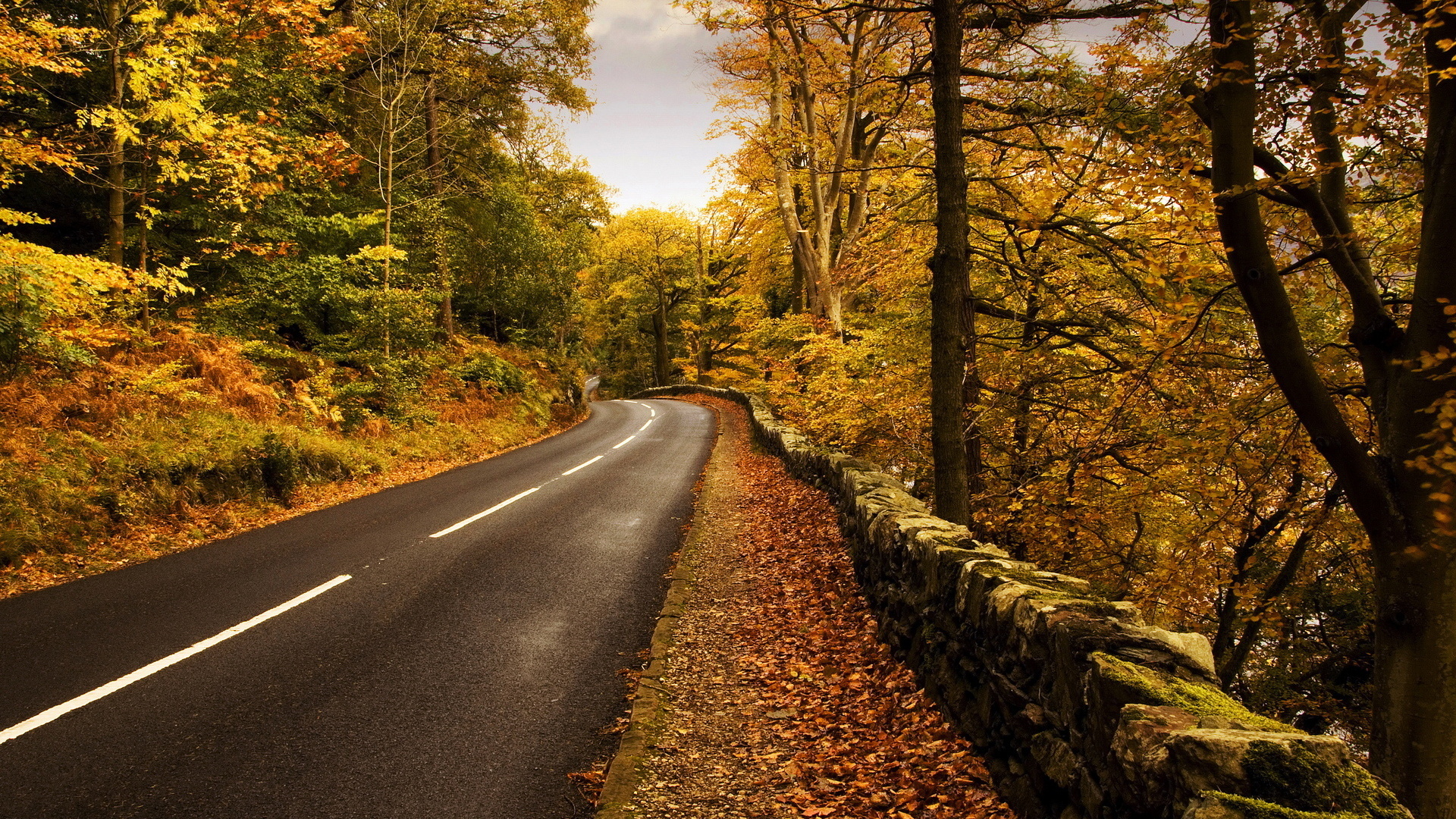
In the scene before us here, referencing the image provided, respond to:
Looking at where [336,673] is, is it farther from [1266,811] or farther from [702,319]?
[702,319]

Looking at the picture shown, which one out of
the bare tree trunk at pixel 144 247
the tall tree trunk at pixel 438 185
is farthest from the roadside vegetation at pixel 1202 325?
the bare tree trunk at pixel 144 247

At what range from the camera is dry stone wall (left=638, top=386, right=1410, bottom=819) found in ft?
6.60

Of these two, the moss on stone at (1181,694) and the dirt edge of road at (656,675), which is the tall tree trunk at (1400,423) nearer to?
the moss on stone at (1181,694)

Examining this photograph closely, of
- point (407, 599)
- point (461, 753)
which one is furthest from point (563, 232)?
point (461, 753)

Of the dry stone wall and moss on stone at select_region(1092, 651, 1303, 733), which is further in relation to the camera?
moss on stone at select_region(1092, 651, 1303, 733)

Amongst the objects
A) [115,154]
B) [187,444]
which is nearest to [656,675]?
[187,444]

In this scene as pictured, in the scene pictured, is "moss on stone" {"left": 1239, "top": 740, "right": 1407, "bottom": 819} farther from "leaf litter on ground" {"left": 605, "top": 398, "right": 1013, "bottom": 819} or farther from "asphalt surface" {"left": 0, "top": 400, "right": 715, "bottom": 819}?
"asphalt surface" {"left": 0, "top": 400, "right": 715, "bottom": 819}

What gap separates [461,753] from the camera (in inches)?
149

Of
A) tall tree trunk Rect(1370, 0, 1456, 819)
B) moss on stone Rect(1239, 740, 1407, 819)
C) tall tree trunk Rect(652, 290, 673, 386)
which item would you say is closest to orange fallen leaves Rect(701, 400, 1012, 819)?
moss on stone Rect(1239, 740, 1407, 819)

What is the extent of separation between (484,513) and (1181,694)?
29.0 feet

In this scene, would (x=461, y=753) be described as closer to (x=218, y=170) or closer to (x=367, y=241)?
(x=218, y=170)

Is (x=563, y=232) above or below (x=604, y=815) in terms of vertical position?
above

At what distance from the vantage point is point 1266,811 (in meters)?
1.90

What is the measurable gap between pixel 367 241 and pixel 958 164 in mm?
15699
